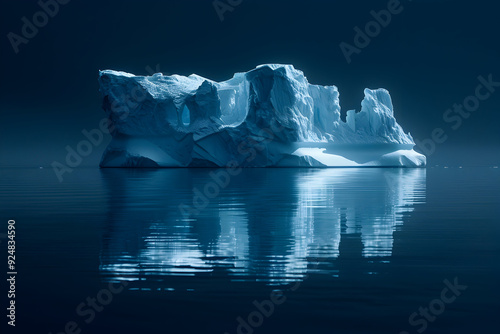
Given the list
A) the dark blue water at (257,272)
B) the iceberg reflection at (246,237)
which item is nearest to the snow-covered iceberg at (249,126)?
the iceberg reflection at (246,237)

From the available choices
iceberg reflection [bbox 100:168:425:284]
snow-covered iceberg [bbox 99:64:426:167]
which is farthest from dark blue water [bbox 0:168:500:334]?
snow-covered iceberg [bbox 99:64:426:167]

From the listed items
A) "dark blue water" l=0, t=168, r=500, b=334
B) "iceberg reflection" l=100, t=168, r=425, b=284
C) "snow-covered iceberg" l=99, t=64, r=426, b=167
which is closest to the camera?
"dark blue water" l=0, t=168, r=500, b=334

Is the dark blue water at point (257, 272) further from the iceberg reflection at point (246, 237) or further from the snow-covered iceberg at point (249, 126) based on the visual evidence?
the snow-covered iceberg at point (249, 126)

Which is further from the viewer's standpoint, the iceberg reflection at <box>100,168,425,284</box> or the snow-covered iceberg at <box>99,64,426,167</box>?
the snow-covered iceberg at <box>99,64,426,167</box>

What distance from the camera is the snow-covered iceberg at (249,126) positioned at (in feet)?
93.9

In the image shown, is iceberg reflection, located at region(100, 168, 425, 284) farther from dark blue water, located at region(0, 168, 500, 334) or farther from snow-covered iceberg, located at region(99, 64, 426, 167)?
snow-covered iceberg, located at region(99, 64, 426, 167)

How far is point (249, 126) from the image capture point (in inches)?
1111

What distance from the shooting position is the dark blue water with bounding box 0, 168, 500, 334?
114 inches

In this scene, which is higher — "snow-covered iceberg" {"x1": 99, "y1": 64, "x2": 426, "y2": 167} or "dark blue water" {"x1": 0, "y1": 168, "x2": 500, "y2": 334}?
"snow-covered iceberg" {"x1": 99, "y1": 64, "x2": 426, "y2": 167}

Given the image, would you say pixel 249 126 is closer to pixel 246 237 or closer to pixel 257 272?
pixel 246 237

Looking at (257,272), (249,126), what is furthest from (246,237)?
(249,126)

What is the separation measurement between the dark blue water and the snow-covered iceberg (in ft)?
69.3

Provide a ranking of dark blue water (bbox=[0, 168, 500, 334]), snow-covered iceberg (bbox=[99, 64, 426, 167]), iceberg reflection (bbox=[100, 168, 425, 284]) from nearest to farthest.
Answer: dark blue water (bbox=[0, 168, 500, 334]) → iceberg reflection (bbox=[100, 168, 425, 284]) → snow-covered iceberg (bbox=[99, 64, 426, 167])

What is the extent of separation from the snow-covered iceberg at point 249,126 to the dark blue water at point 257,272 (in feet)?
69.3
